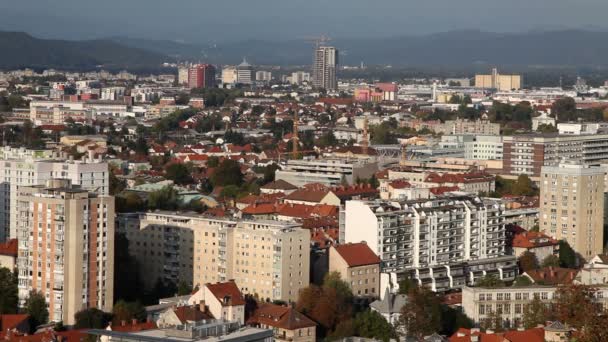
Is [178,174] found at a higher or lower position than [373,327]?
higher

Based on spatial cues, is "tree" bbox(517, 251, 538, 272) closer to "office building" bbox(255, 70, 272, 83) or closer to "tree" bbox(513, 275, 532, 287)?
"tree" bbox(513, 275, 532, 287)

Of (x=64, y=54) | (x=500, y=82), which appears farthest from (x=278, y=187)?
(x=64, y=54)

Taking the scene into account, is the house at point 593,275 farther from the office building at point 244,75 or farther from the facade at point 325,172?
the office building at point 244,75

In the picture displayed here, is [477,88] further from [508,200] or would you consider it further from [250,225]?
[250,225]

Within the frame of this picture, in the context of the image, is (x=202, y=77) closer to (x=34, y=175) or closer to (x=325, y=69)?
(x=325, y=69)

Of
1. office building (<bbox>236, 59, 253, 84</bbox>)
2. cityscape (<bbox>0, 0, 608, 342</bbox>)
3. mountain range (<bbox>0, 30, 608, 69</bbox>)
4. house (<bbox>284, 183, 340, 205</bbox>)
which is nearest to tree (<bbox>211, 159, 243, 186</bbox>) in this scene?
cityscape (<bbox>0, 0, 608, 342</bbox>)

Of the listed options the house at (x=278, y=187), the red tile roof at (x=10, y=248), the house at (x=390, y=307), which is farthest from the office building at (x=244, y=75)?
the house at (x=390, y=307)

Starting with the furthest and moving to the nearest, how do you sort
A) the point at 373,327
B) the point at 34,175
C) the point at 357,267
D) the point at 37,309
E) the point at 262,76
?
the point at 262,76 → the point at 34,175 → the point at 357,267 → the point at 37,309 → the point at 373,327
